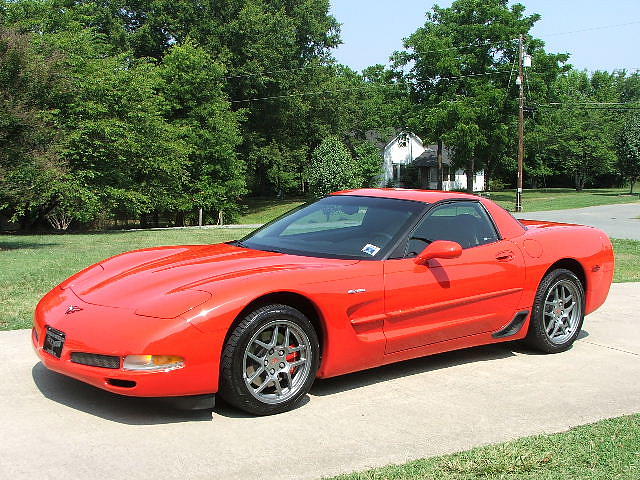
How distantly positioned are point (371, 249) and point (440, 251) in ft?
1.65

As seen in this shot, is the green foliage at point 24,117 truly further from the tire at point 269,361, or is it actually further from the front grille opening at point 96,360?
the tire at point 269,361

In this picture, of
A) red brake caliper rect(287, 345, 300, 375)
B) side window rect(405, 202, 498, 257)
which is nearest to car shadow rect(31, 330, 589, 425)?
red brake caliper rect(287, 345, 300, 375)

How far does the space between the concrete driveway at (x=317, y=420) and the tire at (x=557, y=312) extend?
0.25m

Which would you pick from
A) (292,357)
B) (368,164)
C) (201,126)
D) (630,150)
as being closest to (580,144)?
(630,150)

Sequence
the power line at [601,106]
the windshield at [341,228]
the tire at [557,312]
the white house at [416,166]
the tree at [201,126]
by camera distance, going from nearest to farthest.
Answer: the windshield at [341,228] → the tire at [557,312] → the tree at [201,126] → the white house at [416,166] → the power line at [601,106]

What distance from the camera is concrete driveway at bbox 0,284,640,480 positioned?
3537 mm

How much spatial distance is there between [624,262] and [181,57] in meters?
34.1

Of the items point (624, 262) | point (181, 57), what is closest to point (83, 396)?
point (624, 262)

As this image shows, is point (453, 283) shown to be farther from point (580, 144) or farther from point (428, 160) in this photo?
point (580, 144)

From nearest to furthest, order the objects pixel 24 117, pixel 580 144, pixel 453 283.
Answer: pixel 453 283 < pixel 24 117 < pixel 580 144

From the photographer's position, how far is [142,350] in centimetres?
389

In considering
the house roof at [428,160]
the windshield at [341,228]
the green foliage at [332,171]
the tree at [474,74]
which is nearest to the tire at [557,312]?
the windshield at [341,228]

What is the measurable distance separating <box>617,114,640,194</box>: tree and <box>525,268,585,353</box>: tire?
202 feet

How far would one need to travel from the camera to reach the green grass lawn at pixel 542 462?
11.1ft
